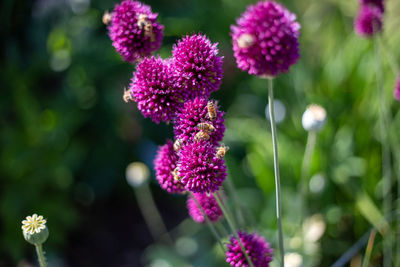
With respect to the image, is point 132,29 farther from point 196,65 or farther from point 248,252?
point 248,252

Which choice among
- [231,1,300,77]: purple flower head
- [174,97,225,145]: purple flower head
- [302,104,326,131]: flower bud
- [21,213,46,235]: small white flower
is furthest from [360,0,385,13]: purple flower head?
[21,213,46,235]: small white flower

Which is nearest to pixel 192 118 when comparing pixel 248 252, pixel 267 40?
pixel 267 40

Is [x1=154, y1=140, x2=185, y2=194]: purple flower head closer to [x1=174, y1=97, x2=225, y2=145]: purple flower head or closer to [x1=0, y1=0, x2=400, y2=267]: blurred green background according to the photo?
[x1=174, y1=97, x2=225, y2=145]: purple flower head

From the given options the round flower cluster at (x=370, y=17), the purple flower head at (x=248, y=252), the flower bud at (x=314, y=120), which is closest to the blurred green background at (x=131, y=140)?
the flower bud at (x=314, y=120)

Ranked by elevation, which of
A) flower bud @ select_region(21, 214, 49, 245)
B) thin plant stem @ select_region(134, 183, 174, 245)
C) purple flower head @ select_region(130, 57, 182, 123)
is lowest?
flower bud @ select_region(21, 214, 49, 245)

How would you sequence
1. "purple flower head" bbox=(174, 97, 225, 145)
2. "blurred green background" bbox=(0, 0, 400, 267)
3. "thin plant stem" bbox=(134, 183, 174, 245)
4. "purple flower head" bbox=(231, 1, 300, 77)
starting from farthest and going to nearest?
"thin plant stem" bbox=(134, 183, 174, 245)
"blurred green background" bbox=(0, 0, 400, 267)
"purple flower head" bbox=(174, 97, 225, 145)
"purple flower head" bbox=(231, 1, 300, 77)

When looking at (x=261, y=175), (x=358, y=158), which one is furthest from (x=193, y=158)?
(x=358, y=158)

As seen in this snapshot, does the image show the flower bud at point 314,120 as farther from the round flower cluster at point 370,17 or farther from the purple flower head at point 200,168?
the purple flower head at point 200,168

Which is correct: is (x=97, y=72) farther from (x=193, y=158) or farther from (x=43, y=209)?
(x=193, y=158)
